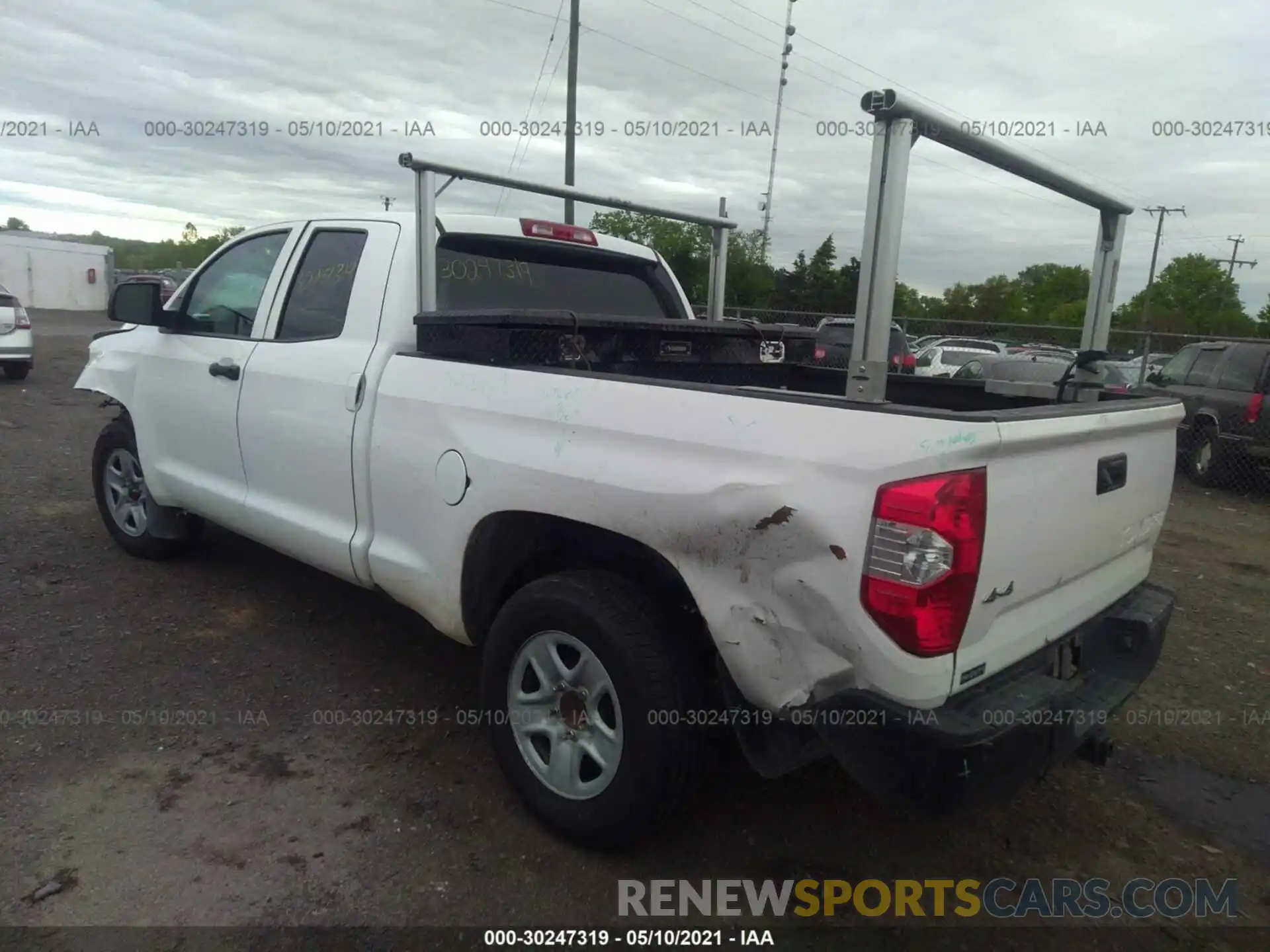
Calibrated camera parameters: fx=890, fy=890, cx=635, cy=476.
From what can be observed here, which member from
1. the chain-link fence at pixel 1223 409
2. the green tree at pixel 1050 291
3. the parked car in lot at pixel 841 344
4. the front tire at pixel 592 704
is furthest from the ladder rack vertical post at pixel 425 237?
the green tree at pixel 1050 291

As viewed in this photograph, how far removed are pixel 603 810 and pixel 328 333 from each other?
88.4 inches

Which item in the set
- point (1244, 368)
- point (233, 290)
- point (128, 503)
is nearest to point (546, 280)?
point (233, 290)

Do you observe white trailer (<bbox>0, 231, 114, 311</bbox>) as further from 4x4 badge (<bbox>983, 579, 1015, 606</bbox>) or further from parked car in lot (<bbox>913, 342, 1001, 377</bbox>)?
4x4 badge (<bbox>983, 579, 1015, 606</bbox>)

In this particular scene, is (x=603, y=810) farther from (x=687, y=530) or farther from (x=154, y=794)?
(x=154, y=794)

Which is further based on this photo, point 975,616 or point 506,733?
point 506,733

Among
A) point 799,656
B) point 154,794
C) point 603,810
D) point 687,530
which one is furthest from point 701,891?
point 154,794

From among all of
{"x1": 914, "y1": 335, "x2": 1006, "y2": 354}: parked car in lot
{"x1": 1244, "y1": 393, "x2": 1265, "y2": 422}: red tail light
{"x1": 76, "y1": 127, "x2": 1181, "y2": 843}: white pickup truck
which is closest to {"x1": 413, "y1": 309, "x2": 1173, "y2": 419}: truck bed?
{"x1": 76, "y1": 127, "x2": 1181, "y2": 843}: white pickup truck

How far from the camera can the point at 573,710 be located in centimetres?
274

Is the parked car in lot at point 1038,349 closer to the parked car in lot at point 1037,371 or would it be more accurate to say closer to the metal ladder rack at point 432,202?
the parked car in lot at point 1037,371

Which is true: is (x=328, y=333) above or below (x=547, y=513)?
above

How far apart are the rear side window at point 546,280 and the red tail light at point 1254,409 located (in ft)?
26.3

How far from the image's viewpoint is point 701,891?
8.74 ft

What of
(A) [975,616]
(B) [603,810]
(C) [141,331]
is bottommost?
(B) [603,810]

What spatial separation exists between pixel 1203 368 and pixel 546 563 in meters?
10.4
